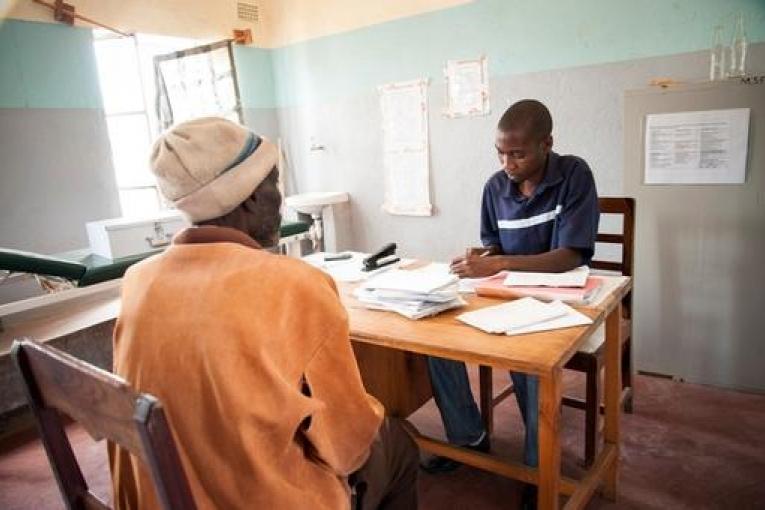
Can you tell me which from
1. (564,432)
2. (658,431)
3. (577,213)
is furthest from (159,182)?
(658,431)

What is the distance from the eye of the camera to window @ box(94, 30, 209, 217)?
353 cm

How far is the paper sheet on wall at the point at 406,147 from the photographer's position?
11.4 ft

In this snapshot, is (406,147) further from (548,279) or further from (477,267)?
(548,279)

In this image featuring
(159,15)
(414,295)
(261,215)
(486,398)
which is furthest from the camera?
(159,15)

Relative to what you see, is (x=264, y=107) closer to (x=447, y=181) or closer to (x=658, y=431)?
(x=447, y=181)

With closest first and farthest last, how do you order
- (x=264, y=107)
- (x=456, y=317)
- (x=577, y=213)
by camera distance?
1. (x=456, y=317)
2. (x=577, y=213)
3. (x=264, y=107)

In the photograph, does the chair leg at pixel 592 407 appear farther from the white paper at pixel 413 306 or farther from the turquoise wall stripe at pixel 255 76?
the turquoise wall stripe at pixel 255 76

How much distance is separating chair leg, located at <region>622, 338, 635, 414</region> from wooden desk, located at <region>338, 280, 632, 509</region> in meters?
Answer: 0.52

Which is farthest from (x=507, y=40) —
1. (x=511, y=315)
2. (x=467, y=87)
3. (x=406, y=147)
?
(x=511, y=315)

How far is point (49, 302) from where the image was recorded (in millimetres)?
2178

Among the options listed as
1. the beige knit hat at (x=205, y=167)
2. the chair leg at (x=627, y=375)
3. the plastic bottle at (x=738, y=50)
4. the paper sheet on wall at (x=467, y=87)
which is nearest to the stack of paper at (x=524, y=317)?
the beige knit hat at (x=205, y=167)

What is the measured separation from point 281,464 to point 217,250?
0.36m

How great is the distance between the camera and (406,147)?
3607mm

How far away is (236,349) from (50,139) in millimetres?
2915
